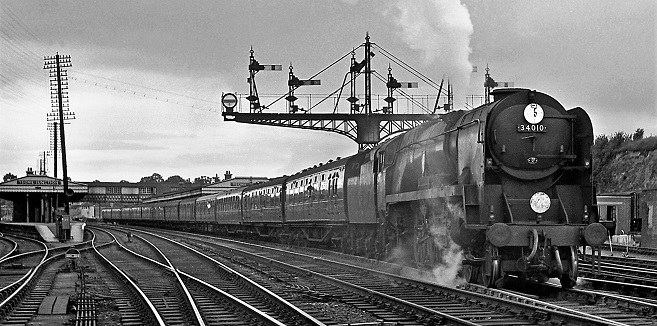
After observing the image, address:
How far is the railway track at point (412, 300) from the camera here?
36.4 ft

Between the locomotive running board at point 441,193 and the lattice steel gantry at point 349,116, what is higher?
the lattice steel gantry at point 349,116

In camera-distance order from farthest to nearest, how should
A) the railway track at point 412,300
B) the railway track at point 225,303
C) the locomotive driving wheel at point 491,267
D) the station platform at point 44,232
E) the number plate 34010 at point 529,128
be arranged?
1. the station platform at point 44,232
2. the number plate 34010 at point 529,128
3. the locomotive driving wheel at point 491,267
4. the railway track at point 225,303
5. the railway track at point 412,300

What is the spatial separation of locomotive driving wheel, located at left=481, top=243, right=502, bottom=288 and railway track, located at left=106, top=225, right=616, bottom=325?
737mm

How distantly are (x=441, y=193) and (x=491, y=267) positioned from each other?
209cm

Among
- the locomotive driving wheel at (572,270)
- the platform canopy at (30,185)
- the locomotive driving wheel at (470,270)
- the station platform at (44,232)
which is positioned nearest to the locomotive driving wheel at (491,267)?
the locomotive driving wheel at (470,270)

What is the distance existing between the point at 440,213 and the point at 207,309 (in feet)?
17.2

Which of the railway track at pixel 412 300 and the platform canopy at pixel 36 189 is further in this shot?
the platform canopy at pixel 36 189

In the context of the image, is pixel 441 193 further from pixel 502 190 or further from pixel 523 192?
pixel 523 192

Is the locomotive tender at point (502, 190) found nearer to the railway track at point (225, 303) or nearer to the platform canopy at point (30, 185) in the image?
the railway track at point (225, 303)

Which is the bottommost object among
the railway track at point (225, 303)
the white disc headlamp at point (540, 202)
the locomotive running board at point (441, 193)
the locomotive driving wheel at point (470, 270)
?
the railway track at point (225, 303)

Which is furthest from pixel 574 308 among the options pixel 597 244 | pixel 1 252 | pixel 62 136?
pixel 62 136

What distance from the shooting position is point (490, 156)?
14094 mm

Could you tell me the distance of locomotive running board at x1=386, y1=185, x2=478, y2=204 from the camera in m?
14.2

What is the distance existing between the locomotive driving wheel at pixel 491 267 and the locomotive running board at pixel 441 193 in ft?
3.15
